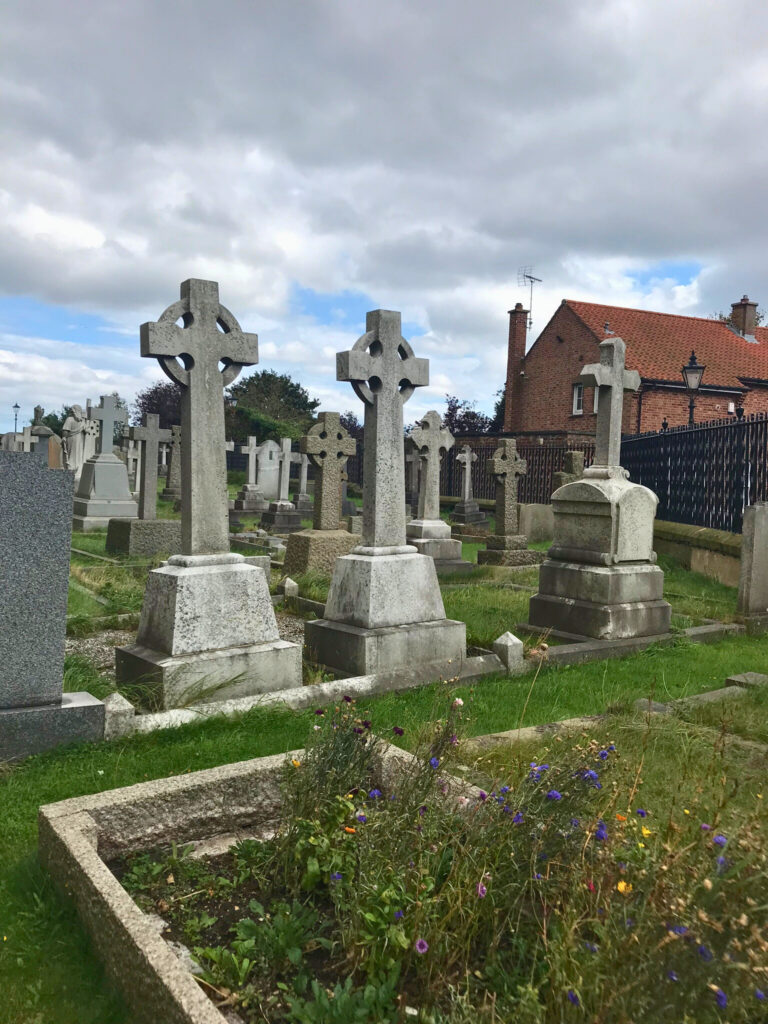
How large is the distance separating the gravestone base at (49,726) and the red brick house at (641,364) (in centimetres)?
2192

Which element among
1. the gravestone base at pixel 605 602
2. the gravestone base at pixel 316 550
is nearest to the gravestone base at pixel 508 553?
the gravestone base at pixel 316 550

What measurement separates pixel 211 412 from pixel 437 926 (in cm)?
369

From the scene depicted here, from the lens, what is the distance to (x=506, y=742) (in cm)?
403

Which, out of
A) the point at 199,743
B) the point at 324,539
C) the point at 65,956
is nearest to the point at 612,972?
the point at 65,956

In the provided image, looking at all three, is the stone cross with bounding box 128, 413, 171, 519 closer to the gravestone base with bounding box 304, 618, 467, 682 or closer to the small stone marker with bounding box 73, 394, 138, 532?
the small stone marker with bounding box 73, 394, 138, 532

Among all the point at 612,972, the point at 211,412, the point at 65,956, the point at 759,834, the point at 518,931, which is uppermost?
the point at 211,412

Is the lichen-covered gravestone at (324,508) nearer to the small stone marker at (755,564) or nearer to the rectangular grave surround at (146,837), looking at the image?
the small stone marker at (755,564)

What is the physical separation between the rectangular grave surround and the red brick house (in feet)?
73.4

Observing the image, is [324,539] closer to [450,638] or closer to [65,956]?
[450,638]

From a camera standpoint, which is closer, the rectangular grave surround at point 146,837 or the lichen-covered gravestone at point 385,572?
the rectangular grave surround at point 146,837

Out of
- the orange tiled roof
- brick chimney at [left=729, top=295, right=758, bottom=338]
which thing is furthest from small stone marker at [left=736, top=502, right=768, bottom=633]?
brick chimney at [left=729, top=295, right=758, bottom=338]

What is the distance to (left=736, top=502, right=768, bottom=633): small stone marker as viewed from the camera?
315 inches

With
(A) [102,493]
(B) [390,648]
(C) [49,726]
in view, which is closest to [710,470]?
(B) [390,648]

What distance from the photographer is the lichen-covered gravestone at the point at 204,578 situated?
4801mm
